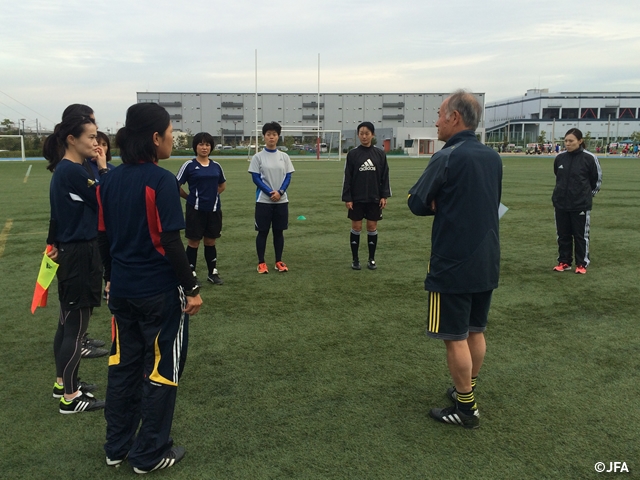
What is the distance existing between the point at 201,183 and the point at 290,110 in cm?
7819

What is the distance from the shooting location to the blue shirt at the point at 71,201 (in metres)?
3.26

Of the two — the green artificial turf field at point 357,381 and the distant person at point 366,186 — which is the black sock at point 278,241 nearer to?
the green artificial turf field at point 357,381

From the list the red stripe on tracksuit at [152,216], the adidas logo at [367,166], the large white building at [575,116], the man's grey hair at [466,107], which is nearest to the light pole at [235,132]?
the large white building at [575,116]

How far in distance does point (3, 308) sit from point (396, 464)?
4.74m

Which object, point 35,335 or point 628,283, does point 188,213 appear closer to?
point 35,335

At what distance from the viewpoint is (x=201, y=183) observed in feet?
20.6

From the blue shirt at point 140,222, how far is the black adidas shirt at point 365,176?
4680 millimetres

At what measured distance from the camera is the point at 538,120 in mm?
91625

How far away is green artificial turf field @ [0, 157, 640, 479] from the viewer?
282 centimetres

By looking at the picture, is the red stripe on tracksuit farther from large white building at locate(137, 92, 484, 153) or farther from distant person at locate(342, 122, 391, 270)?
large white building at locate(137, 92, 484, 153)

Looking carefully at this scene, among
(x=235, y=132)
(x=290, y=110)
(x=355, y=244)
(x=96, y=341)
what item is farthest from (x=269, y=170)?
(x=290, y=110)

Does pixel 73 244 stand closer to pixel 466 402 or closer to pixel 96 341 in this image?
pixel 96 341

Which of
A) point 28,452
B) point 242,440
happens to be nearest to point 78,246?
point 28,452

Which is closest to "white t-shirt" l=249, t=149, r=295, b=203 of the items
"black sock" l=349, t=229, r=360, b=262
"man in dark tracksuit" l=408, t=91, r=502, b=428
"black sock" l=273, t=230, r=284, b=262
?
"black sock" l=273, t=230, r=284, b=262
